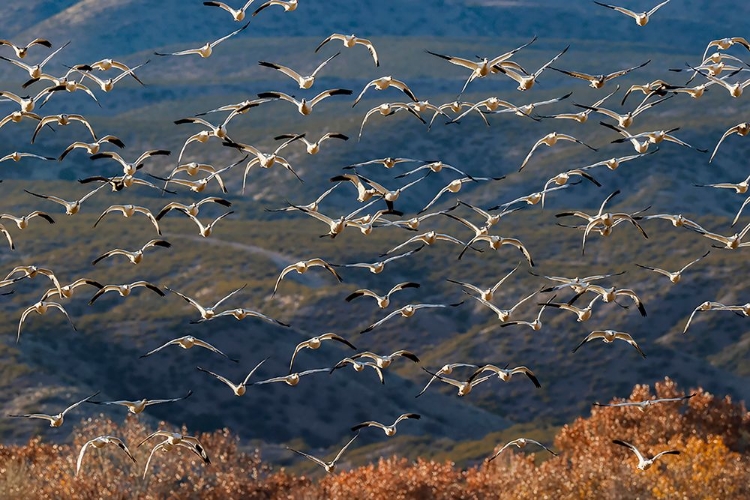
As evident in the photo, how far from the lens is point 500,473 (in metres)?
70.7

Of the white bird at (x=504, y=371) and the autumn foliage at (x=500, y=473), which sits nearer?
the white bird at (x=504, y=371)

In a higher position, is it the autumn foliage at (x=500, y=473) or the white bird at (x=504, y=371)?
the white bird at (x=504, y=371)

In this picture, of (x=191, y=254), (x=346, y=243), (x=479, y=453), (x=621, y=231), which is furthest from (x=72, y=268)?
(x=621, y=231)

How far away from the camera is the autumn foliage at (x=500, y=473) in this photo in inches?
2370

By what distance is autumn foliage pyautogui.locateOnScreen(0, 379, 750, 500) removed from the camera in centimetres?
6019

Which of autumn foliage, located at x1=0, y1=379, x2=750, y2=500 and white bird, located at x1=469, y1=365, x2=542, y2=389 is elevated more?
white bird, located at x1=469, y1=365, x2=542, y2=389

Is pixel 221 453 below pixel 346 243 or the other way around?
the other way around

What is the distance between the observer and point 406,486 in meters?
66.5

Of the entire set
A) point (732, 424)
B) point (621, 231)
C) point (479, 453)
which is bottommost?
point (621, 231)

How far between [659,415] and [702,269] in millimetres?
85976

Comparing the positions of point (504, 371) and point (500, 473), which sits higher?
point (504, 371)

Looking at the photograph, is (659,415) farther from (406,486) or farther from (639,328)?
(639,328)

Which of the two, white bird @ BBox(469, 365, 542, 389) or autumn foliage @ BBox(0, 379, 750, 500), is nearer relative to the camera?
white bird @ BBox(469, 365, 542, 389)

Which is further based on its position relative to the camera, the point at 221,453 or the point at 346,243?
the point at 346,243
